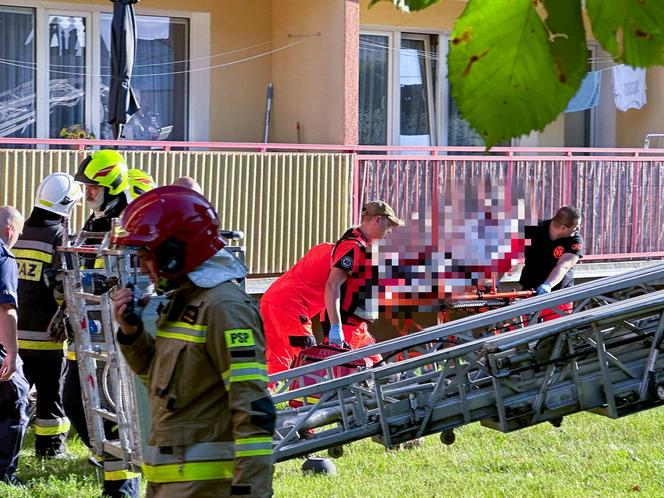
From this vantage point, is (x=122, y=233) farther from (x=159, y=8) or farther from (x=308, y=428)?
(x=159, y=8)

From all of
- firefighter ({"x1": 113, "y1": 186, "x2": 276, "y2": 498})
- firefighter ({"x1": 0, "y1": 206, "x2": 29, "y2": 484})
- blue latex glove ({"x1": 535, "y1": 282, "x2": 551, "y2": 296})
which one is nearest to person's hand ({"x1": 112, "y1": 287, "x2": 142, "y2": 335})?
firefighter ({"x1": 113, "y1": 186, "x2": 276, "y2": 498})

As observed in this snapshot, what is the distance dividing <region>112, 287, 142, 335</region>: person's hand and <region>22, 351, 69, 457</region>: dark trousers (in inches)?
160

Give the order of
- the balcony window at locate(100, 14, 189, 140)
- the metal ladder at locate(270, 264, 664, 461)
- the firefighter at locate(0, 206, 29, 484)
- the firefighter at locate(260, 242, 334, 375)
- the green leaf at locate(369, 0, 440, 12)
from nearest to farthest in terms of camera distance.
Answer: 1. the green leaf at locate(369, 0, 440, 12)
2. the metal ladder at locate(270, 264, 664, 461)
3. the firefighter at locate(0, 206, 29, 484)
4. the firefighter at locate(260, 242, 334, 375)
5. the balcony window at locate(100, 14, 189, 140)

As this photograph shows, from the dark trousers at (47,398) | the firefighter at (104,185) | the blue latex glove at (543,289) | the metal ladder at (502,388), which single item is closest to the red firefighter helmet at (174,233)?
the metal ladder at (502,388)

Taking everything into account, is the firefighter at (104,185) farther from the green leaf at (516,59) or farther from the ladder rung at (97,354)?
the green leaf at (516,59)

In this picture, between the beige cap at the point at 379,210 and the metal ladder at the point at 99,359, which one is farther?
the beige cap at the point at 379,210

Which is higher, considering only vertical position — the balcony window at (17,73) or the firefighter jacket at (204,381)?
the balcony window at (17,73)

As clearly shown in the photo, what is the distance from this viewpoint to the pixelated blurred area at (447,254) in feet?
28.7

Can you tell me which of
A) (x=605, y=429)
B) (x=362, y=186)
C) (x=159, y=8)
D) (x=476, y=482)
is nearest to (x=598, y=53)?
(x=476, y=482)

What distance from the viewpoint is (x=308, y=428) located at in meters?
6.61

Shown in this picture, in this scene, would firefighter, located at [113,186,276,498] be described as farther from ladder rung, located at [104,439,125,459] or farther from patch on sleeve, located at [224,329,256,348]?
ladder rung, located at [104,439,125,459]

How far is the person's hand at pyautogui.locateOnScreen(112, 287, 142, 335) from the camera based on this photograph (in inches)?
156

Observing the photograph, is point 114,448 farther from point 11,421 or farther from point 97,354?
point 11,421

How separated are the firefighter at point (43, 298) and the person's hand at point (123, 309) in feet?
11.7
